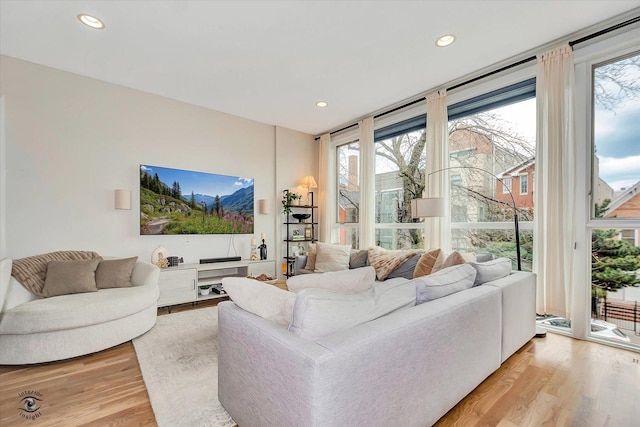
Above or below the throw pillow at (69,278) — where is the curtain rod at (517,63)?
above

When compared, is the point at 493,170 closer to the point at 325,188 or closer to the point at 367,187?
the point at 367,187

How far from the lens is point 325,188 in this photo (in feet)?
17.9

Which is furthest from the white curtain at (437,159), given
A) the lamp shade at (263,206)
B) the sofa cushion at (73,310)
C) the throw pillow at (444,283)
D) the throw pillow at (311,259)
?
the sofa cushion at (73,310)

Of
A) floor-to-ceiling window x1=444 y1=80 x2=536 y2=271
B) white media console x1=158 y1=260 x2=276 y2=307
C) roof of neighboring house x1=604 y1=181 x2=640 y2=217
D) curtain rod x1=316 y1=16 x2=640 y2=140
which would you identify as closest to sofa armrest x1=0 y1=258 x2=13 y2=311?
white media console x1=158 y1=260 x2=276 y2=307

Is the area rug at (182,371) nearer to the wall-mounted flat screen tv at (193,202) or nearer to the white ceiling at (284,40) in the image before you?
the wall-mounted flat screen tv at (193,202)

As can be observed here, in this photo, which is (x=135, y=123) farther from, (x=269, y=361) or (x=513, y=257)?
(x=513, y=257)

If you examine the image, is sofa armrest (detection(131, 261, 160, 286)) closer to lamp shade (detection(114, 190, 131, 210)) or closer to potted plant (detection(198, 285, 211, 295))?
lamp shade (detection(114, 190, 131, 210))

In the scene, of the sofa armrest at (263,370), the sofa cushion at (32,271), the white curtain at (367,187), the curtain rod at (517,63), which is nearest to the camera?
the sofa armrest at (263,370)

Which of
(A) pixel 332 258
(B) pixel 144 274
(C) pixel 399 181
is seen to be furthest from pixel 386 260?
(B) pixel 144 274

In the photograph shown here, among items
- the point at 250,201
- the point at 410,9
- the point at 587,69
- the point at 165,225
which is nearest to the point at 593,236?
the point at 587,69

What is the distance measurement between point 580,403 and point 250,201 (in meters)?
4.33

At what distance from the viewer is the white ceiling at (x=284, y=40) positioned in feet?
7.73

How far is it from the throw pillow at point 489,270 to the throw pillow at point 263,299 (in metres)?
1.58

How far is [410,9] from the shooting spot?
2.35 m
